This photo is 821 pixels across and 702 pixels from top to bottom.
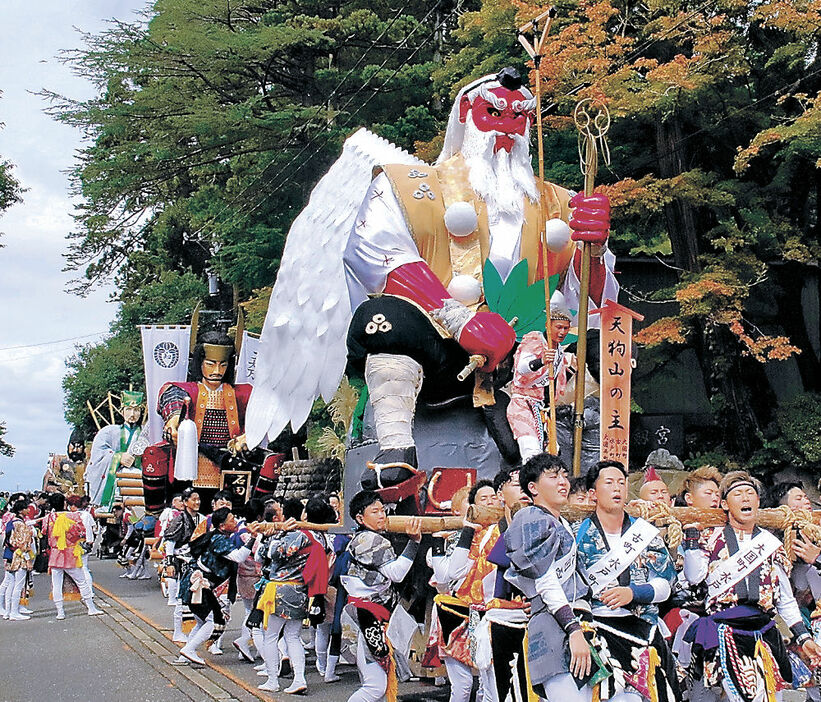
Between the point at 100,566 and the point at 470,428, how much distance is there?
16645 mm

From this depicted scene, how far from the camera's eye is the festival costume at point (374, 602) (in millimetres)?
6668

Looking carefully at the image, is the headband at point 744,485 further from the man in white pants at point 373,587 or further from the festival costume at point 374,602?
the festival costume at point 374,602

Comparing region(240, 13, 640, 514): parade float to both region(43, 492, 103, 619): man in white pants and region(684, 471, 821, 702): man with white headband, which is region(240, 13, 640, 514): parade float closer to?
region(684, 471, 821, 702): man with white headband

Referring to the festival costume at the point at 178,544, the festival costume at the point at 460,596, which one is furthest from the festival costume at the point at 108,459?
the festival costume at the point at 460,596

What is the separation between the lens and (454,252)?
910cm

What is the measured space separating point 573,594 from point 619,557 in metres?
0.25

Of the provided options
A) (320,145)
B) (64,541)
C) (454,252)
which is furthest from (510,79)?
(320,145)

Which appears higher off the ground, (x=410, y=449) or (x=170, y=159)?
(x=170, y=159)

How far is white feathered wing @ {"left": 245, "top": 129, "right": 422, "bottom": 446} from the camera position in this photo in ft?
33.1

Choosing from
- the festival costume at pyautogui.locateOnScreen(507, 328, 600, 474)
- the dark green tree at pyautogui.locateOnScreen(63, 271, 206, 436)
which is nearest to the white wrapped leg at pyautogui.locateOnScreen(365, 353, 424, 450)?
the festival costume at pyautogui.locateOnScreen(507, 328, 600, 474)

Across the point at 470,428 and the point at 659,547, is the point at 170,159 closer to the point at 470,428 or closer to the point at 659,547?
the point at 470,428

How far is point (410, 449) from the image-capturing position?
27.0 ft

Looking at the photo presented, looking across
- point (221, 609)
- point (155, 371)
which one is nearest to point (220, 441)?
point (155, 371)

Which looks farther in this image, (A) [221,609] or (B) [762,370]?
(B) [762,370]
